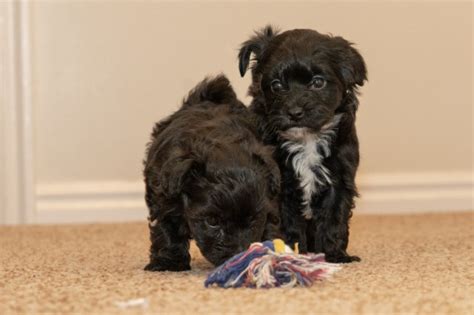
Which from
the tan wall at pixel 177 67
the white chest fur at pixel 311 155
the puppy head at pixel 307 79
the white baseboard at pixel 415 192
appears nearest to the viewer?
the puppy head at pixel 307 79

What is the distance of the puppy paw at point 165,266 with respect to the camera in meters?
2.51

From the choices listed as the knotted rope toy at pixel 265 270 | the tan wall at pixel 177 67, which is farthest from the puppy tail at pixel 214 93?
the tan wall at pixel 177 67

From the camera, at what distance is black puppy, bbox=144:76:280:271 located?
2.25 metres

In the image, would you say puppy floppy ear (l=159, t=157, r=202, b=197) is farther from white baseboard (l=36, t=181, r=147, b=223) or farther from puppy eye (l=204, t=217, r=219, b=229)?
white baseboard (l=36, t=181, r=147, b=223)

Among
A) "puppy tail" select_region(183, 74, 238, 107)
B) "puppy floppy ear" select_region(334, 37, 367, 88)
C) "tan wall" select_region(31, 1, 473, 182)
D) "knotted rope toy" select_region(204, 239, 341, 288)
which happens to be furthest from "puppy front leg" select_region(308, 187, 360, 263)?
"tan wall" select_region(31, 1, 473, 182)

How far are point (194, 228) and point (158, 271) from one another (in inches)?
9.9

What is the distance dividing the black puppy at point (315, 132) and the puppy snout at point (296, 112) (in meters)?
0.04

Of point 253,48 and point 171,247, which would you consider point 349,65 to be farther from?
point 171,247

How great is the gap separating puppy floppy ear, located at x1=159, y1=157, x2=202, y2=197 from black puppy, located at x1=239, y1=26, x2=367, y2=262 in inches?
17.3

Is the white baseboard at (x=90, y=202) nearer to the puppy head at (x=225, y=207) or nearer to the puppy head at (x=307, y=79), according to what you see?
the puppy head at (x=307, y=79)

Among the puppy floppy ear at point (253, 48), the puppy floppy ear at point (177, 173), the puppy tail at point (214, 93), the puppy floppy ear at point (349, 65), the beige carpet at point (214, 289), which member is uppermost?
the puppy floppy ear at point (253, 48)

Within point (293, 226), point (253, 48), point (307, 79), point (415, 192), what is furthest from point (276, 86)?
point (415, 192)

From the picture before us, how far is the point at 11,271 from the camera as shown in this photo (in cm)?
250

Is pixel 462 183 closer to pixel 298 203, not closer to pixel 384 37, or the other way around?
pixel 384 37
